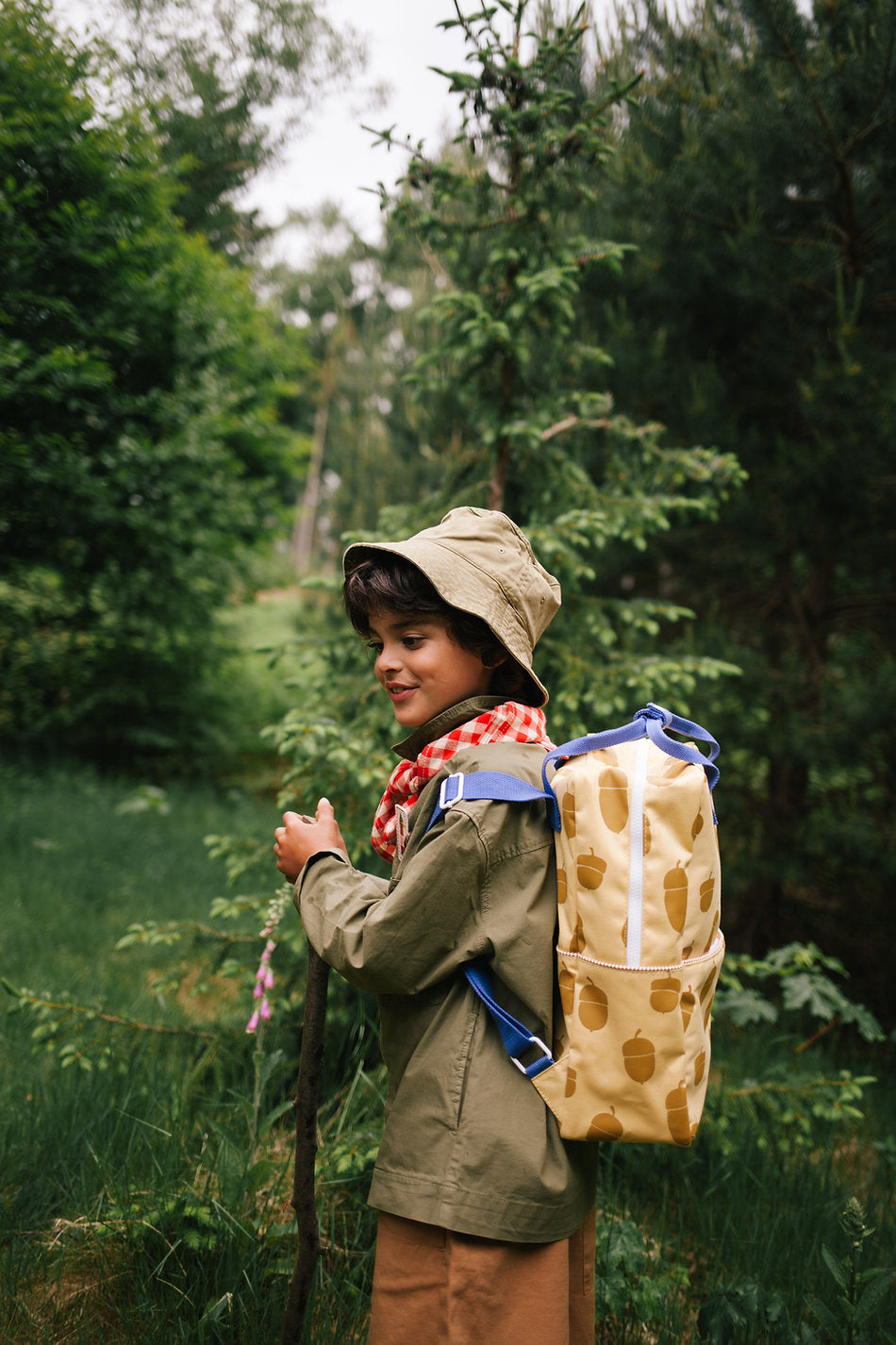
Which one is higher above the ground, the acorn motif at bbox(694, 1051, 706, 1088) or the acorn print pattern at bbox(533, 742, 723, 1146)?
the acorn print pattern at bbox(533, 742, 723, 1146)

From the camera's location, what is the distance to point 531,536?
285 cm

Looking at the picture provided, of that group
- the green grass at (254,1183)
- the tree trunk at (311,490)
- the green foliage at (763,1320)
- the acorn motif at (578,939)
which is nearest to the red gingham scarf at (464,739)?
the acorn motif at (578,939)

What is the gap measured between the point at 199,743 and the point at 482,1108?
8.55m

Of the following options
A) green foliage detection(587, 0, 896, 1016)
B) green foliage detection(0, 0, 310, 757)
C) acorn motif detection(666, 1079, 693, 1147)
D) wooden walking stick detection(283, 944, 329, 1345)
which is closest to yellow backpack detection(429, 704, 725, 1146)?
acorn motif detection(666, 1079, 693, 1147)

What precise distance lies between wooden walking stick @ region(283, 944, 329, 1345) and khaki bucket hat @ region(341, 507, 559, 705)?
71 centimetres

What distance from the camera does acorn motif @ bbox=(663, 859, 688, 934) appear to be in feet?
4.16

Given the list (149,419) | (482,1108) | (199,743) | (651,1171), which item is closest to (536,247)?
(482,1108)

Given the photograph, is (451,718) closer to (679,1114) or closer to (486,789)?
(486,789)

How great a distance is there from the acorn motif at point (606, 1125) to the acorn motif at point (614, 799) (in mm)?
439

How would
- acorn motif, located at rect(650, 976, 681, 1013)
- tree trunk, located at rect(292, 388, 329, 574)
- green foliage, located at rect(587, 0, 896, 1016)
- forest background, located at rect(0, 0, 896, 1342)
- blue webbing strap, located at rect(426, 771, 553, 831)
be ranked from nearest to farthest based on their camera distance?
acorn motif, located at rect(650, 976, 681, 1013)
blue webbing strap, located at rect(426, 771, 553, 831)
forest background, located at rect(0, 0, 896, 1342)
green foliage, located at rect(587, 0, 896, 1016)
tree trunk, located at rect(292, 388, 329, 574)

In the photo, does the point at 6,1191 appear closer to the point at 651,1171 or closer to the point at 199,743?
the point at 651,1171

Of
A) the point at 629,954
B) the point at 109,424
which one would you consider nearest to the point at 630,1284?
the point at 629,954

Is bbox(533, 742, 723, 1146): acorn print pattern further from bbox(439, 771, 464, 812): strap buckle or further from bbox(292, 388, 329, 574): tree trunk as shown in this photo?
bbox(292, 388, 329, 574): tree trunk

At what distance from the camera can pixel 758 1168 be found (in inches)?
Result: 108
